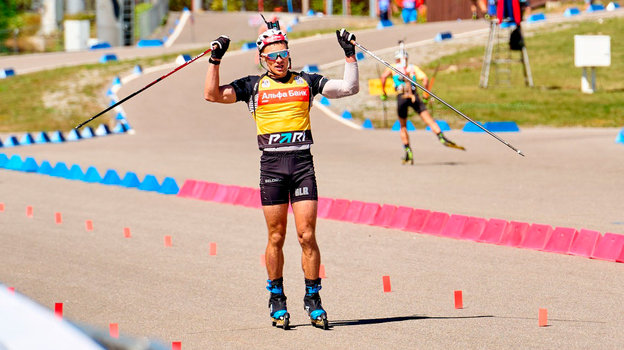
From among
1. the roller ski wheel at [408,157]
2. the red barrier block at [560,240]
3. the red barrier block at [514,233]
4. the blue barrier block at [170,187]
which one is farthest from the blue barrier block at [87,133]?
the red barrier block at [560,240]

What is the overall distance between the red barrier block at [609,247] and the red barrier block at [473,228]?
55.6 inches

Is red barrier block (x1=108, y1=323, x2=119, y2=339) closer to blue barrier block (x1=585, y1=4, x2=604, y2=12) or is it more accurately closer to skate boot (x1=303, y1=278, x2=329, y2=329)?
skate boot (x1=303, y1=278, x2=329, y2=329)

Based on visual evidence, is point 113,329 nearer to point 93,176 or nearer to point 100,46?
point 93,176

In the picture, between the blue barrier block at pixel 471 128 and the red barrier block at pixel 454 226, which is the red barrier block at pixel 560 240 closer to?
the red barrier block at pixel 454 226

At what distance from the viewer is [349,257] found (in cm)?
1059

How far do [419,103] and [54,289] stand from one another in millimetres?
10819

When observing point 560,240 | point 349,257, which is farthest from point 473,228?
point 349,257

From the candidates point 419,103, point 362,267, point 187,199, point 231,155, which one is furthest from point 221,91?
point 231,155

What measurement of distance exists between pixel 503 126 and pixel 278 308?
17833mm

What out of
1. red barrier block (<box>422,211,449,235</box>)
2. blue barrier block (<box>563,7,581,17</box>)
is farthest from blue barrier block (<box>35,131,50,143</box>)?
blue barrier block (<box>563,7,581,17</box>)

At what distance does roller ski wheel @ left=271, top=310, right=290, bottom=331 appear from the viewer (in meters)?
7.47

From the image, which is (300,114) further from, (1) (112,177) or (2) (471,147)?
(2) (471,147)

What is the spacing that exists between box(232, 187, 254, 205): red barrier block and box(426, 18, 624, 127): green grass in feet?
41.5

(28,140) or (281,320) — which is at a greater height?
(28,140)
